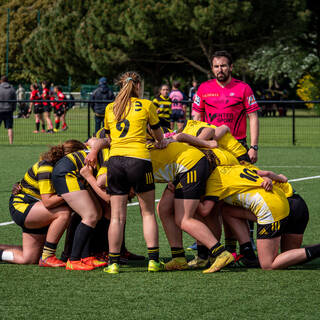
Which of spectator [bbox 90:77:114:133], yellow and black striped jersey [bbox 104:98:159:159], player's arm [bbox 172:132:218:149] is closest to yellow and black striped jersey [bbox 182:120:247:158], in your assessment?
player's arm [bbox 172:132:218:149]

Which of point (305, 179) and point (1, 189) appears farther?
point (305, 179)

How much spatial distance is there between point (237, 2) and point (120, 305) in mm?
36416

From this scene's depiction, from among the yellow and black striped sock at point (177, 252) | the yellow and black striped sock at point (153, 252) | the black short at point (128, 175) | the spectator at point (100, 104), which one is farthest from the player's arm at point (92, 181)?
the spectator at point (100, 104)

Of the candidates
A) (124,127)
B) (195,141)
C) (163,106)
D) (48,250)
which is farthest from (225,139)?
(163,106)

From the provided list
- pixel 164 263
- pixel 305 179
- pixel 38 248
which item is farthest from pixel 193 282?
pixel 305 179

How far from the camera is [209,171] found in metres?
6.36

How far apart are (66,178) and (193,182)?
118 cm

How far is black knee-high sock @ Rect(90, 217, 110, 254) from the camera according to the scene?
6.88 m

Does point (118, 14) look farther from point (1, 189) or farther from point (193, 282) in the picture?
point (193, 282)

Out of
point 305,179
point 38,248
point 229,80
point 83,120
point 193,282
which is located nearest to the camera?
point 193,282

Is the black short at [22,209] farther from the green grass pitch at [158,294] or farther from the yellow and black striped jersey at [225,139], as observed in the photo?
the yellow and black striped jersey at [225,139]

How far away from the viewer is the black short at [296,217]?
20.9ft

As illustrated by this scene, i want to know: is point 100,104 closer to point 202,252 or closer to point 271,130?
point 271,130

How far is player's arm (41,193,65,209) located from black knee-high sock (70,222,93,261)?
30 cm
